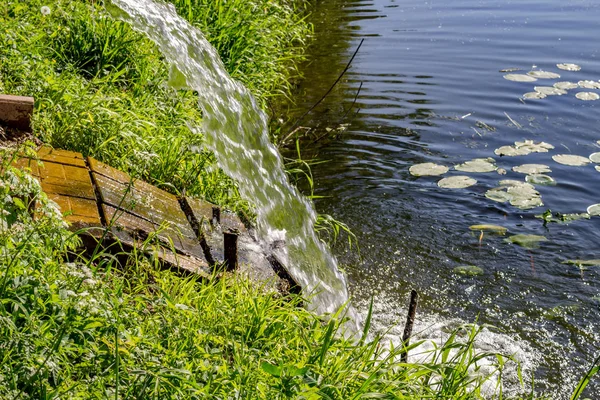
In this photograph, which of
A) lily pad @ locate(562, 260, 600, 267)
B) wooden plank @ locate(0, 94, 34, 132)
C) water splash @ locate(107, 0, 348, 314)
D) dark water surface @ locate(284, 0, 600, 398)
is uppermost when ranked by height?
wooden plank @ locate(0, 94, 34, 132)

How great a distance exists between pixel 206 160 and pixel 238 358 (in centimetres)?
198

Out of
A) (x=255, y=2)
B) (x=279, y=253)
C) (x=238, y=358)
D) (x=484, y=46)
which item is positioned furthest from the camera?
(x=484, y=46)

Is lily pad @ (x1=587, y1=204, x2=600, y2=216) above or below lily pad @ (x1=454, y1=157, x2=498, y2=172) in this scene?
above

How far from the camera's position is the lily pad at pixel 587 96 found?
790 cm

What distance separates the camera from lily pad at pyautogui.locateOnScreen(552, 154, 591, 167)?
6445mm

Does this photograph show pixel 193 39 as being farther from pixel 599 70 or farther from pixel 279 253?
pixel 599 70

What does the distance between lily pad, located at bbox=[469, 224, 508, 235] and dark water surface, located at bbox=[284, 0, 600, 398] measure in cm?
8

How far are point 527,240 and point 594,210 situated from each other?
29.9 inches

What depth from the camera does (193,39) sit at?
558 centimetres

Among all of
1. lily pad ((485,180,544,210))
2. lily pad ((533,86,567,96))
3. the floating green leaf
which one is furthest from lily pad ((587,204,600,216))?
lily pad ((533,86,567,96))

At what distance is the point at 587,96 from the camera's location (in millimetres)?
7953

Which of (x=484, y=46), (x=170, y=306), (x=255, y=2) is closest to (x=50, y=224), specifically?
(x=170, y=306)

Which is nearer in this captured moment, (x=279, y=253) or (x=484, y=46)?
(x=279, y=253)

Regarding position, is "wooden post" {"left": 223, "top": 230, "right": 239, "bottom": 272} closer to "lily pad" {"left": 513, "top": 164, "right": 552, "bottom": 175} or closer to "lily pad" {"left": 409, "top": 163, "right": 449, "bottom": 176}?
"lily pad" {"left": 409, "top": 163, "right": 449, "bottom": 176}
